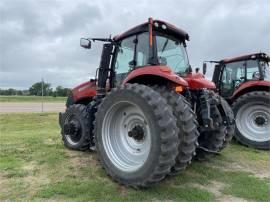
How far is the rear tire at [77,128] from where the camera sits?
5.64m

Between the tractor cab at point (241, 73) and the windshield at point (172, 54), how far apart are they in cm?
339

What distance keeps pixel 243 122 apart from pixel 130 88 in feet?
15.6

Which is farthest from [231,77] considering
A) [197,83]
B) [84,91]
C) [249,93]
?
[84,91]

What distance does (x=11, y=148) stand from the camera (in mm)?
5996

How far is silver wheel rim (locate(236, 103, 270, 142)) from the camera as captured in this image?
24.2 ft

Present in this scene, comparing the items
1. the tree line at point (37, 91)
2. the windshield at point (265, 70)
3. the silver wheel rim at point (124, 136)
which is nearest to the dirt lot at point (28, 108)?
the tree line at point (37, 91)

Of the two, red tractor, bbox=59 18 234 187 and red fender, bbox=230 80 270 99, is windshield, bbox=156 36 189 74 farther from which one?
red fender, bbox=230 80 270 99

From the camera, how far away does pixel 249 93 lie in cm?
755

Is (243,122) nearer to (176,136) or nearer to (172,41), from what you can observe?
(172,41)

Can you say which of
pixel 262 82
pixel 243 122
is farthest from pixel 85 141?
pixel 262 82

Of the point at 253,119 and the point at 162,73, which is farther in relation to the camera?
the point at 253,119

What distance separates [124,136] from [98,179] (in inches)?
29.0

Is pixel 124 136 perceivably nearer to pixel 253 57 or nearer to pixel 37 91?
pixel 253 57

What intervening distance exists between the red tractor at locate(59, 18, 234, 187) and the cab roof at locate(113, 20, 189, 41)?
2cm
